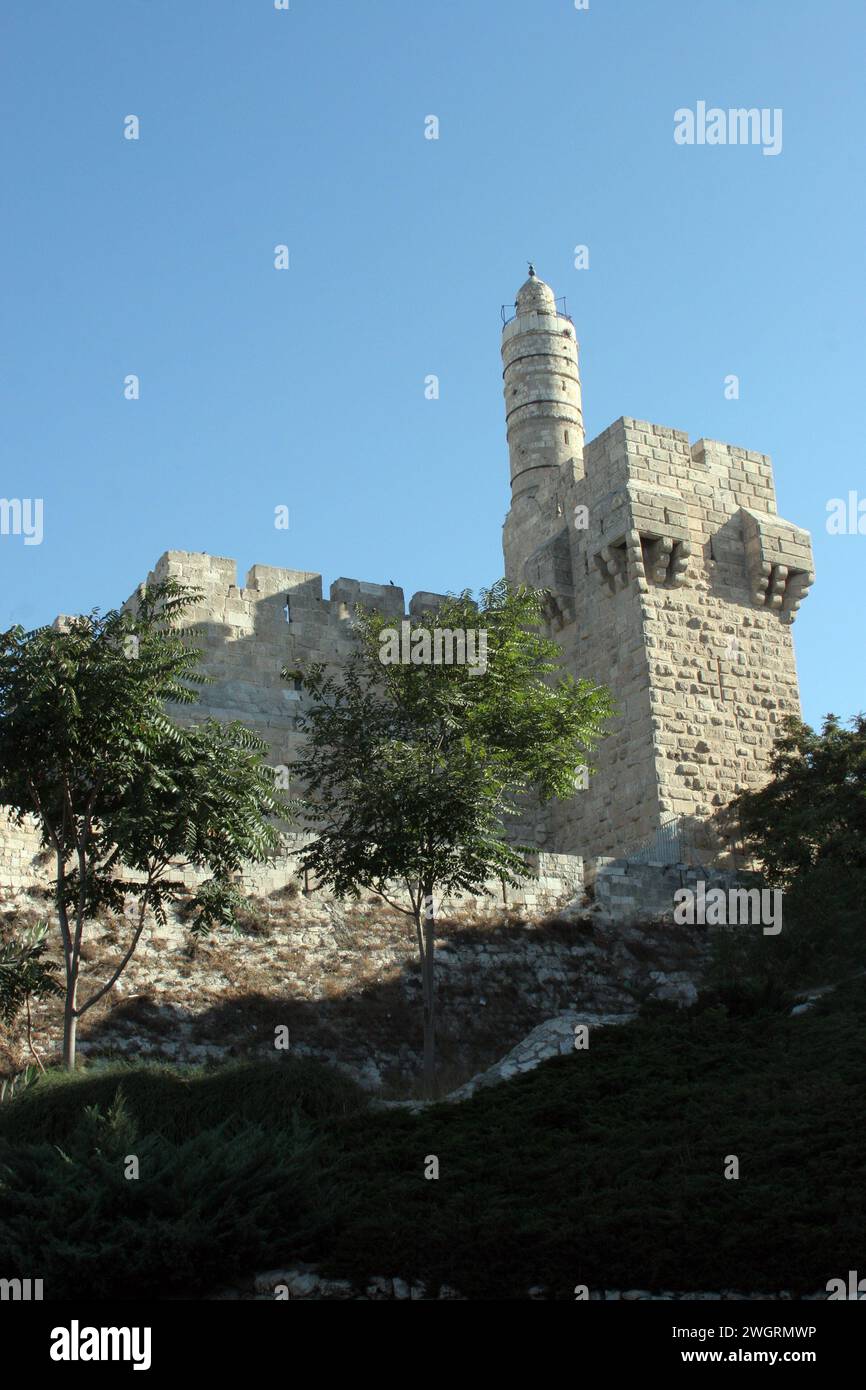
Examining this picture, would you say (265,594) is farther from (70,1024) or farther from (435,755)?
(70,1024)

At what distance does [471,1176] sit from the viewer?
10.8 metres

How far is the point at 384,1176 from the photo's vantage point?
1095cm

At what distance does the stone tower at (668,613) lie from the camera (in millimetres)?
21938

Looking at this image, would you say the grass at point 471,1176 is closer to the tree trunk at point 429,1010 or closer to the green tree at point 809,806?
the tree trunk at point 429,1010

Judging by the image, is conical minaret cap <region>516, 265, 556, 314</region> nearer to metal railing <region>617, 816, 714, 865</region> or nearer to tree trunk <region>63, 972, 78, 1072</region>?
metal railing <region>617, 816, 714, 865</region>

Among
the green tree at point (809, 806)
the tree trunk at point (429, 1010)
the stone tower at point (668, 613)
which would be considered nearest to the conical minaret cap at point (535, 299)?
the stone tower at point (668, 613)

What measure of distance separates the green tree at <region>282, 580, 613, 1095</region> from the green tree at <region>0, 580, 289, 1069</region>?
5.65 feet

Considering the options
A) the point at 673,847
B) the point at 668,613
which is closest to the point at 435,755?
the point at 673,847

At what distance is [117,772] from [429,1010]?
392 cm

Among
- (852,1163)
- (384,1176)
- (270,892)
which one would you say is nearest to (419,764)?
(270,892)

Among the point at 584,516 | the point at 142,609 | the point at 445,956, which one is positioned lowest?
the point at 445,956
